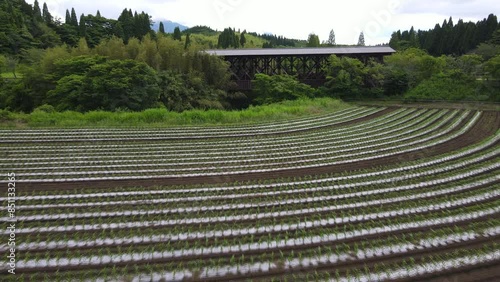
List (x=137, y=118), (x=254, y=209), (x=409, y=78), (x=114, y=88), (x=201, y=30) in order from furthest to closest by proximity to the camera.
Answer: (x=201, y=30)
(x=409, y=78)
(x=114, y=88)
(x=137, y=118)
(x=254, y=209)

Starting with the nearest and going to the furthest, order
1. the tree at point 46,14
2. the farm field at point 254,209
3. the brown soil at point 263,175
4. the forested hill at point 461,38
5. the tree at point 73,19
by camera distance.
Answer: the farm field at point 254,209
the brown soil at point 263,175
the forested hill at point 461,38
the tree at point 73,19
the tree at point 46,14

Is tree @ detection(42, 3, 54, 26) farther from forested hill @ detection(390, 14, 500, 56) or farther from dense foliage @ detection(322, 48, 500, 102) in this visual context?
forested hill @ detection(390, 14, 500, 56)

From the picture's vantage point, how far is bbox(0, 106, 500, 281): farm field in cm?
497

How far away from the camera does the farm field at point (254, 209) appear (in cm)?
497

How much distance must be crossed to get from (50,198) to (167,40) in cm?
2080

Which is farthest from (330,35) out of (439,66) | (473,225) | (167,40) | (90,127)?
(473,225)

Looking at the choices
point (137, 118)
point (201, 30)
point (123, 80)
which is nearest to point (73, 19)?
point (123, 80)

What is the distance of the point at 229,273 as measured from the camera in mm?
4820

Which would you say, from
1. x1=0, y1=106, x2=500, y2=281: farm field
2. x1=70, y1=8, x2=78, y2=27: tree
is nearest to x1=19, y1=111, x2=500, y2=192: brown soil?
x1=0, y1=106, x2=500, y2=281: farm field

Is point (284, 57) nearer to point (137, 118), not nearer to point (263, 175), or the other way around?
point (137, 118)

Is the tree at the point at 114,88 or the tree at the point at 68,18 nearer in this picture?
the tree at the point at 114,88

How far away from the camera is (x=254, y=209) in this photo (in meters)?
6.81

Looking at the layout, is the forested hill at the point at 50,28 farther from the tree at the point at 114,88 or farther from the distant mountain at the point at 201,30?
the distant mountain at the point at 201,30

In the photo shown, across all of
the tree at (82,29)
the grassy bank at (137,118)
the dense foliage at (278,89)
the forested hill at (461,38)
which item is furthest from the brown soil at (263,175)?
the tree at (82,29)
